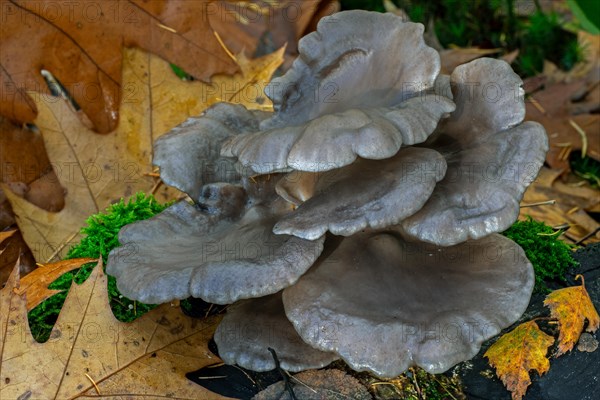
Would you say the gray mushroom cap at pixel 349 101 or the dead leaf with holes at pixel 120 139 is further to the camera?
the dead leaf with holes at pixel 120 139

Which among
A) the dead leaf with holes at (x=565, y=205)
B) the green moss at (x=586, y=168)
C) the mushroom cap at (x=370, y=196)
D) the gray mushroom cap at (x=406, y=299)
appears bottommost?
the green moss at (x=586, y=168)

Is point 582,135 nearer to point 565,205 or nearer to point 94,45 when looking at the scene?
point 565,205

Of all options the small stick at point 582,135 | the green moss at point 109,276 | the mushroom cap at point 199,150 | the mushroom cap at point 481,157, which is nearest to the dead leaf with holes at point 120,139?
the green moss at point 109,276

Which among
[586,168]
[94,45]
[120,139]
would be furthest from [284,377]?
[586,168]

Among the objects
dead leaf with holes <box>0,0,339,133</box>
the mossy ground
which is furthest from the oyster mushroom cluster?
the mossy ground

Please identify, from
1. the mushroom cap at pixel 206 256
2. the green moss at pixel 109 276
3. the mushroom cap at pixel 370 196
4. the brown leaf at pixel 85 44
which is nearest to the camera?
the mushroom cap at pixel 370 196

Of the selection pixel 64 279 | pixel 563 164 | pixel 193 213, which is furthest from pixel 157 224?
pixel 563 164

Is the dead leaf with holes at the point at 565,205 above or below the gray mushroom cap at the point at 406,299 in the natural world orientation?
below

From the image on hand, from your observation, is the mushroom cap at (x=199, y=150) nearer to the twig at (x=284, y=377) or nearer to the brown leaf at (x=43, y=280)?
the brown leaf at (x=43, y=280)

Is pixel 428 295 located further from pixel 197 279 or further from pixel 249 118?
pixel 249 118
